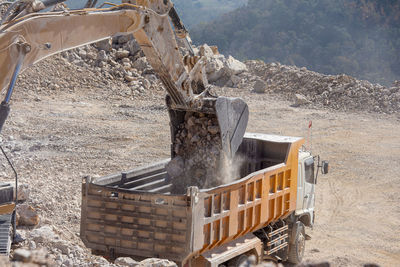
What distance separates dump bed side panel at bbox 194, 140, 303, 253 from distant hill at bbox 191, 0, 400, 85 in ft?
141

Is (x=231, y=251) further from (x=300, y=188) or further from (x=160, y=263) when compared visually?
(x=300, y=188)

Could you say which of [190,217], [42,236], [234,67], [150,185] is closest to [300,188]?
[150,185]

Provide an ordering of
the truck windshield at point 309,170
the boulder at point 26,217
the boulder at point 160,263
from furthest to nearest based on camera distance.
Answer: the truck windshield at point 309,170 → the boulder at point 26,217 → the boulder at point 160,263

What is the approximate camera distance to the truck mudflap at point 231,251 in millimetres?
6961

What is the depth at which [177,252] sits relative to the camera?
21.9 ft

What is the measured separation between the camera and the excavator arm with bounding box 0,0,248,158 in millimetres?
5215

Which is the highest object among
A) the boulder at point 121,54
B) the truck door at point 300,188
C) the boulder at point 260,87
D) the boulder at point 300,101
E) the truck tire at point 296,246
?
the boulder at point 121,54

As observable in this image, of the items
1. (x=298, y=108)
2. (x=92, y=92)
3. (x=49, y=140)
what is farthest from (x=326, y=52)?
(x=49, y=140)

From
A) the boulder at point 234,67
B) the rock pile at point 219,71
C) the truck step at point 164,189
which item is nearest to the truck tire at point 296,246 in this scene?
the truck step at point 164,189

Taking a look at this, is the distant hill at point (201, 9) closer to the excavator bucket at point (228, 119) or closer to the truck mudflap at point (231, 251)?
the excavator bucket at point (228, 119)

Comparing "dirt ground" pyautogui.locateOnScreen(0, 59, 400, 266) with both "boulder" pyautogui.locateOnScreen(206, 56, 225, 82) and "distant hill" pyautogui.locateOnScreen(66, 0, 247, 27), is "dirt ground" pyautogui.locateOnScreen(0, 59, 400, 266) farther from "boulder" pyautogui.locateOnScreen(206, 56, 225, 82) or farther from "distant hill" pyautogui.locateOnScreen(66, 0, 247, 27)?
"distant hill" pyautogui.locateOnScreen(66, 0, 247, 27)

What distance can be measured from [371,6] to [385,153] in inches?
1651

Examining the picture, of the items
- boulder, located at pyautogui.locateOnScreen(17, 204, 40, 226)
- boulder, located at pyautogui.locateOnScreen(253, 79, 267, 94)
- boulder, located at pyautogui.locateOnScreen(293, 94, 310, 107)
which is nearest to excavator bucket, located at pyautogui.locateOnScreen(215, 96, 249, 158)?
boulder, located at pyautogui.locateOnScreen(17, 204, 40, 226)

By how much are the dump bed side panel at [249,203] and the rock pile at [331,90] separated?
16369 millimetres
